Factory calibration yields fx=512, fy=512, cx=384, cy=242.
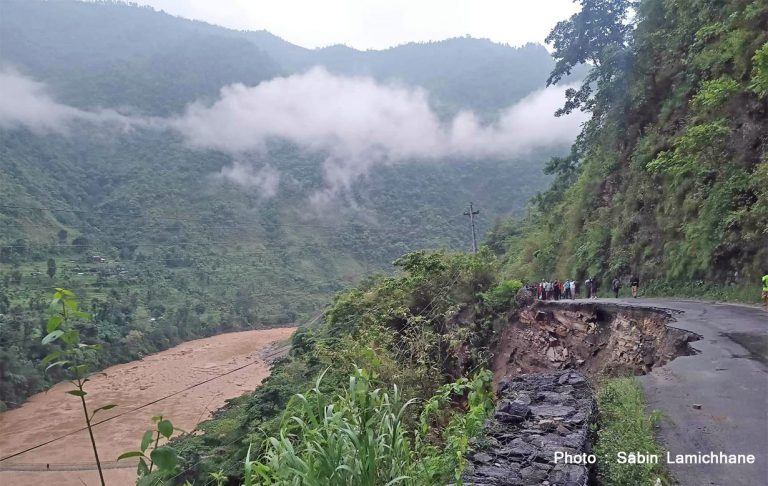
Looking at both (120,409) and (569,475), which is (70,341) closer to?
(569,475)

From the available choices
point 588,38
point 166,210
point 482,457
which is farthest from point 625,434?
point 166,210

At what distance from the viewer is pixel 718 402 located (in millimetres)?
4875

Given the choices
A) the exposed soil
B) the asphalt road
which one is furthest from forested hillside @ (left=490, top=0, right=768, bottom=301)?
the exposed soil

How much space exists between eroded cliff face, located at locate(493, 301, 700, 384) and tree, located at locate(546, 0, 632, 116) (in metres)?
11.7

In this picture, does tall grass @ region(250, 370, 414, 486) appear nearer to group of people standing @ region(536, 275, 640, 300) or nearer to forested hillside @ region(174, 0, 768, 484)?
forested hillside @ region(174, 0, 768, 484)

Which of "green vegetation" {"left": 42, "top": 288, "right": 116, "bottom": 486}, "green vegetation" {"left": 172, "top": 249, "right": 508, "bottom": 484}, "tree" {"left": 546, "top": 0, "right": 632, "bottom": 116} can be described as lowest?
"green vegetation" {"left": 172, "top": 249, "right": 508, "bottom": 484}

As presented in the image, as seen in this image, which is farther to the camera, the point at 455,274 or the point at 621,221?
the point at 621,221

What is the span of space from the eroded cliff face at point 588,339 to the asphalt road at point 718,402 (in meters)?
0.70

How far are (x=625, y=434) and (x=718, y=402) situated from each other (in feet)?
4.60

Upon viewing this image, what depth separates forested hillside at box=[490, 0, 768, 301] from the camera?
12422 mm

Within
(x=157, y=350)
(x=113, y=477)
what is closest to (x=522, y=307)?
(x=113, y=477)

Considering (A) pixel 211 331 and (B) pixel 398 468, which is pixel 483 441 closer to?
(B) pixel 398 468

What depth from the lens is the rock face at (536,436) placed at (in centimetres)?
366

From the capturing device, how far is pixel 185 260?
276 ft
